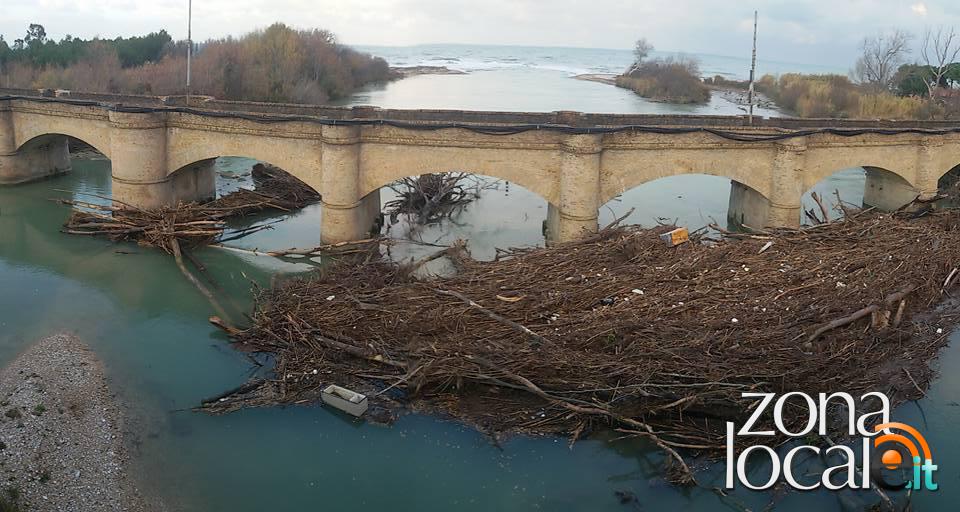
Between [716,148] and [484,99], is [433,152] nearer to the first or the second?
[716,148]

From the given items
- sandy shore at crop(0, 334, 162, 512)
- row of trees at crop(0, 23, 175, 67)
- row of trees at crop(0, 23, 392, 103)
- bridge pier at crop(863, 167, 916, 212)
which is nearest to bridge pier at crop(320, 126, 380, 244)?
sandy shore at crop(0, 334, 162, 512)

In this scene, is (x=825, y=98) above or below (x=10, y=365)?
above

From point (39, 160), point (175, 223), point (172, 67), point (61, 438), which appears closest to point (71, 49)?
point (172, 67)

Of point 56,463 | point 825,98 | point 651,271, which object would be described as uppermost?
point 825,98

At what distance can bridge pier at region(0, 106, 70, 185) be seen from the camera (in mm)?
23344

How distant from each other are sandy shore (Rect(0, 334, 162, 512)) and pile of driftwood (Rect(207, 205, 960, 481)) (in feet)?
5.60

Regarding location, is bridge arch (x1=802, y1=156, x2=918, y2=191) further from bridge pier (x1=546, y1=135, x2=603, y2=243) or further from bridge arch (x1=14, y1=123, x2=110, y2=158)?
bridge arch (x1=14, y1=123, x2=110, y2=158)

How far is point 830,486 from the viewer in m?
9.27

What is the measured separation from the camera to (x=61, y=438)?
9.88m

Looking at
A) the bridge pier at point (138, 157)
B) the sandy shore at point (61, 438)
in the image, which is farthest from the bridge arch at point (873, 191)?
the bridge pier at point (138, 157)

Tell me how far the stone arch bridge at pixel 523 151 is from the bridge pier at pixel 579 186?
3 centimetres

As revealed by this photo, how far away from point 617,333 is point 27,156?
21.1 metres

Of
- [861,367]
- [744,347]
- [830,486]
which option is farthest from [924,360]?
[830,486]

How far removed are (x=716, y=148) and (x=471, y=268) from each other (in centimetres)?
708
